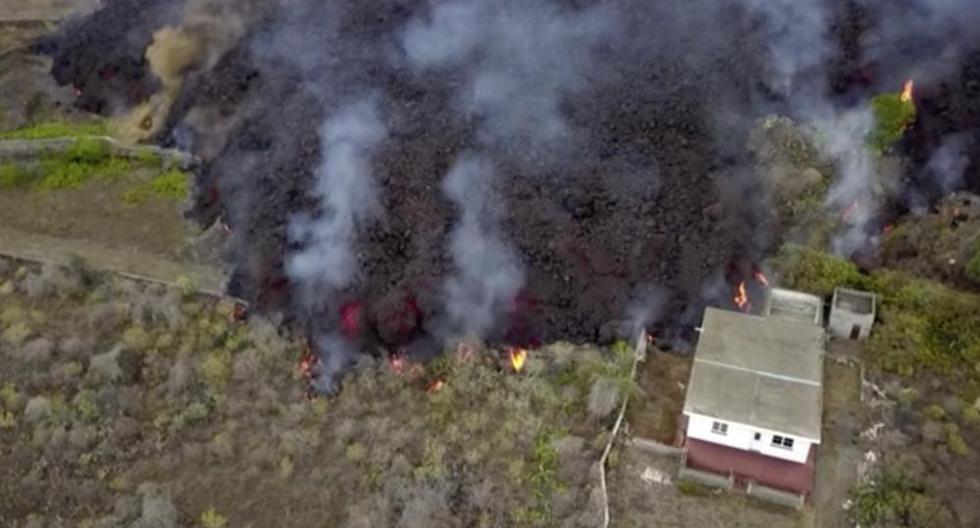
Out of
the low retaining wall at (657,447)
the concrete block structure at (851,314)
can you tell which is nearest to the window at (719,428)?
the low retaining wall at (657,447)

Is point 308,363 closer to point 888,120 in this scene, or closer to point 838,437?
point 838,437

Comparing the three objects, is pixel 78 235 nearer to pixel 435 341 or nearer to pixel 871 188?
pixel 435 341

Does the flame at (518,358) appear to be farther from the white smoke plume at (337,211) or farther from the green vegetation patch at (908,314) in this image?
the green vegetation patch at (908,314)

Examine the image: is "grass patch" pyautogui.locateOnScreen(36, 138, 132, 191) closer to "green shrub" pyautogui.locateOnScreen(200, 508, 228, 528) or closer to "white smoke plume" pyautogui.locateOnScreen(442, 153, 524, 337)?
"white smoke plume" pyautogui.locateOnScreen(442, 153, 524, 337)

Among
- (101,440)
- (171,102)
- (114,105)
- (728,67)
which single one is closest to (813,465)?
(728,67)

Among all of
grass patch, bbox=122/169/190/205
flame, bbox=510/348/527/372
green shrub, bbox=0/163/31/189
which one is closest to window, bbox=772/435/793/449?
flame, bbox=510/348/527/372
